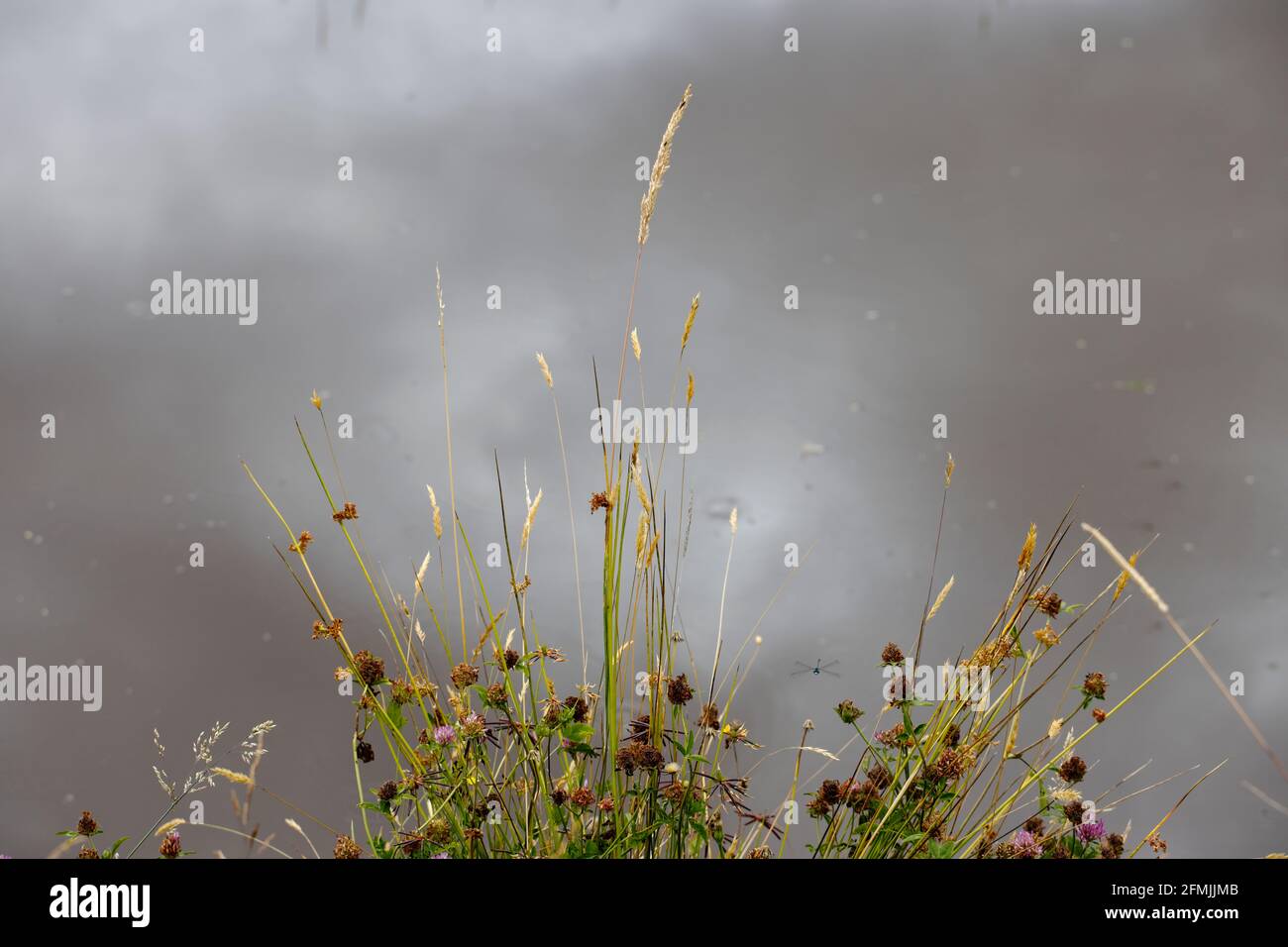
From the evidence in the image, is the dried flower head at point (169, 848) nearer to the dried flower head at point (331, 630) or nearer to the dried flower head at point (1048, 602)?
the dried flower head at point (331, 630)

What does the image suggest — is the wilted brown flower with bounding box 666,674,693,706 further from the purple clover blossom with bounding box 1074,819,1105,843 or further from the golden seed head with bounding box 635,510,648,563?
the purple clover blossom with bounding box 1074,819,1105,843

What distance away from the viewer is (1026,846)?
133 centimetres

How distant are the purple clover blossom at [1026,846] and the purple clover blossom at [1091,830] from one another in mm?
67

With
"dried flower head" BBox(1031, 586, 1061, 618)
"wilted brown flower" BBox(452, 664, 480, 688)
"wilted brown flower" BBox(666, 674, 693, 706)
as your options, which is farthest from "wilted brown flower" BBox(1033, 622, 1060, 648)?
"wilted brown flower" BBox(452, 664, 480, 688)

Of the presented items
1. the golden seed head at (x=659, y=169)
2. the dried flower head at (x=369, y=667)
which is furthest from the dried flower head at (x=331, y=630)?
the golden seed head at (x=659, y=169)

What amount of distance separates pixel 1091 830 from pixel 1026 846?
12 cm

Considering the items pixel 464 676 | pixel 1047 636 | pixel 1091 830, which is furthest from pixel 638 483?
pixel 1091 830

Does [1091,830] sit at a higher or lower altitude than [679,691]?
lower

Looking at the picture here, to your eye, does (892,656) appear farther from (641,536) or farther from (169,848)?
(169,848)

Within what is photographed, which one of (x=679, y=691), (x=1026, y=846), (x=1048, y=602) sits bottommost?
(x=1026, y=846)

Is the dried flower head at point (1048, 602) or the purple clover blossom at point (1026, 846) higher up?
the dried flower head at point (1048, 602)

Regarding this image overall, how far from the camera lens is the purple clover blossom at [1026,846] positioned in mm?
1323

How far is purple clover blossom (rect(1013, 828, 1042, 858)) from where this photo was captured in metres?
1.32
